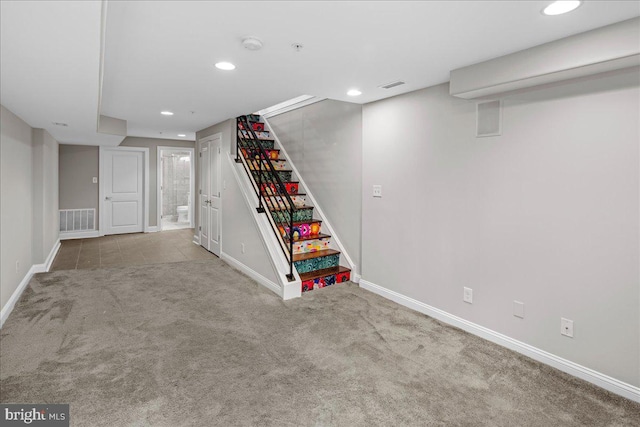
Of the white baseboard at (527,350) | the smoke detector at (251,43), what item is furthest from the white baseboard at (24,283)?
the white baseboard at (527,350)

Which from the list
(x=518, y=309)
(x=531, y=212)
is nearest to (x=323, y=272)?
(x=518, y=309)

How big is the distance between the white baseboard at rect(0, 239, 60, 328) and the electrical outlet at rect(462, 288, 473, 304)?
13.7 ft

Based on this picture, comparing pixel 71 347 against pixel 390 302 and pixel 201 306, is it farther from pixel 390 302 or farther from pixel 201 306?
pixel 390 302

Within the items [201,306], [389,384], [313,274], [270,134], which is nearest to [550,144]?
[389,384]

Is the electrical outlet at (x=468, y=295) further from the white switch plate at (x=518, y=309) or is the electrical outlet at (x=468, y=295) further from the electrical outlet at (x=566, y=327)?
the electrical outlet at (x=566, y=327)

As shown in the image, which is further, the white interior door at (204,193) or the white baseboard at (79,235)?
the white baseboard at (79,235)

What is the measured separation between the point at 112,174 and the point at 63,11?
24.5 feet

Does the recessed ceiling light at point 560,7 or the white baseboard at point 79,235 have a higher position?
the recessed ceiling light at point 560,7

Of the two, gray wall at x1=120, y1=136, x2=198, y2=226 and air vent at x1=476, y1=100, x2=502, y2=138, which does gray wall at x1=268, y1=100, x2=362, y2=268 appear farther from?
gray wall at x1=120, y1=136, x2=198, y2=226

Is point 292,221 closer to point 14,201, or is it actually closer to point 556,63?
point 556,63

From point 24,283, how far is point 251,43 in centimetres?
416

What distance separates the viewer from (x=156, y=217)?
8.54m

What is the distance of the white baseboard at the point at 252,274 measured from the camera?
4043 mm

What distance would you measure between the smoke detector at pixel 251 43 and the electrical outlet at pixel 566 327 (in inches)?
111
